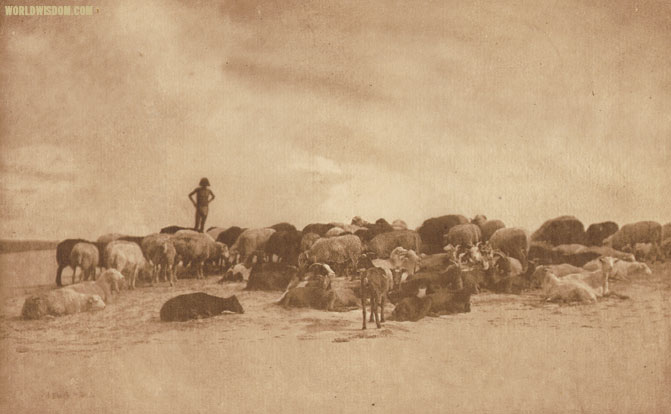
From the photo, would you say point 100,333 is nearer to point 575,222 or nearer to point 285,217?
point 285,217

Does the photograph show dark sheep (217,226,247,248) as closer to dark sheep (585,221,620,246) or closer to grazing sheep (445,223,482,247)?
grazing sheep (445,223,482,247)

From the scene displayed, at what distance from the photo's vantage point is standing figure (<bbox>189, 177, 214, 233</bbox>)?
17.8 ft

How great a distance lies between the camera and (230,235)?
542 cm

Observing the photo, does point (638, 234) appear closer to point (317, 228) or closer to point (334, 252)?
point (334, 252)

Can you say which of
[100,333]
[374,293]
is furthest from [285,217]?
[100,333]

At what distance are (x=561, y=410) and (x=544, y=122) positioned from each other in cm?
208

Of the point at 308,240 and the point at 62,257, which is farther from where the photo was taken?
the point at 308,240

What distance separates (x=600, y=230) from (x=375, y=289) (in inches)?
67.3

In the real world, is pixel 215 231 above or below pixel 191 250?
above

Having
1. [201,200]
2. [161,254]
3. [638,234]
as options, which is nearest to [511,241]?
[638,234]

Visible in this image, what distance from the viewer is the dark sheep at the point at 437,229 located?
5.45 meters

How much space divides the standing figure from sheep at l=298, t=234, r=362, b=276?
759mm

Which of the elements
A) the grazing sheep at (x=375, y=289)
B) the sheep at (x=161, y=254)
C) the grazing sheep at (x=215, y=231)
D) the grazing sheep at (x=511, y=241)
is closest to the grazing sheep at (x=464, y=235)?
the grazing sheep at (x=511, y=241)

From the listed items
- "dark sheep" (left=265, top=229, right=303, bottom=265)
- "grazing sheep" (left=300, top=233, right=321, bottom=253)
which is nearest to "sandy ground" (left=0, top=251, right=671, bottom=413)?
"dark sheep" (left=265, top=229, right=303, bottom=265)
